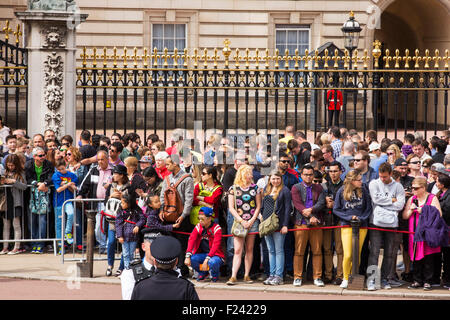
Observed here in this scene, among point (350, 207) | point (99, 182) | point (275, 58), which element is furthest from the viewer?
point (275, 58)

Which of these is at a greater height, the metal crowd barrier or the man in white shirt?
the man in white shirt

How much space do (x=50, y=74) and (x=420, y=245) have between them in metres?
7.46

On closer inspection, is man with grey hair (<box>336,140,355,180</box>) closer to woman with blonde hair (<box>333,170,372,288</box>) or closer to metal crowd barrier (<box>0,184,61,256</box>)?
woman with blonde hair (<box>333,170,372,288</box>)

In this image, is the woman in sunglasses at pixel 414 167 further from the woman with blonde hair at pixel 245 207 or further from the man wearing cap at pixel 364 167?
the woman with blonde hair at pixel 245 207

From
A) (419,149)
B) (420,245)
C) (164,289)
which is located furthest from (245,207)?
(164,289)

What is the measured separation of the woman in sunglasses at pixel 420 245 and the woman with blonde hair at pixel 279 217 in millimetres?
1501

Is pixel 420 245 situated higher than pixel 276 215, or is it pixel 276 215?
pixel 276 215

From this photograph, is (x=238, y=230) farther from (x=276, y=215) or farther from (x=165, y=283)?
(x=165, y=283)

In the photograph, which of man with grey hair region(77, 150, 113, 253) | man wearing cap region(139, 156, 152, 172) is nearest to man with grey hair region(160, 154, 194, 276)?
man wearing cap region(139, 156, 152, 172)

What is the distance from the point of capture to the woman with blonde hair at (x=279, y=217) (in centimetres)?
1241

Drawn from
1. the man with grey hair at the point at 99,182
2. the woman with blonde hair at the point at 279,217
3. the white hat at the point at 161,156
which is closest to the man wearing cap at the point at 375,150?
the woman with blonde hair at the point at 279,217

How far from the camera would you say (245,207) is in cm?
1255

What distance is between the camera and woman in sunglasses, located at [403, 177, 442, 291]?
1210 cm

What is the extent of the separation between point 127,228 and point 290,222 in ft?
6.78
